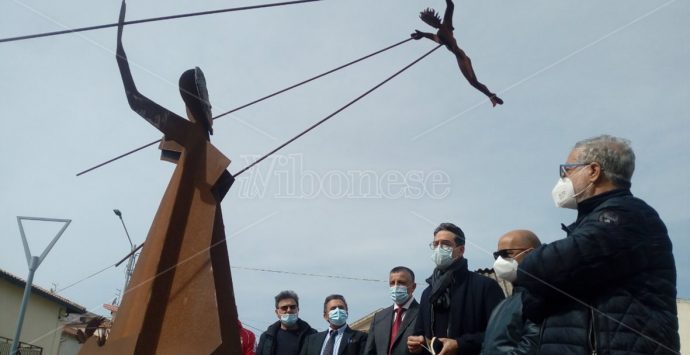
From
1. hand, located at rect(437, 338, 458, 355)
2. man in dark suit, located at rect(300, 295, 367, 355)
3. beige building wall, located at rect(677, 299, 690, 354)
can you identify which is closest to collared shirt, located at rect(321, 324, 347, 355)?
man in dark suit, located at rect(300, 295, 367, 355)

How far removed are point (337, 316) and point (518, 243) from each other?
109 inches

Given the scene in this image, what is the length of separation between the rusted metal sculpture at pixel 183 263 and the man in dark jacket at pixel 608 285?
2.42 metres

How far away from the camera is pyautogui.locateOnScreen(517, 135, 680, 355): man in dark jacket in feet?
8.04

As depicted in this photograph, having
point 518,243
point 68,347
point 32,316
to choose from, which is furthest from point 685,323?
point 68,347

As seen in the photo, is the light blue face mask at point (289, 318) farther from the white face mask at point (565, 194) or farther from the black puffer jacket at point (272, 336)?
the white face mask at point (565, 194)

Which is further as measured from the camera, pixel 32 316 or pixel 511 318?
pixel 32 316

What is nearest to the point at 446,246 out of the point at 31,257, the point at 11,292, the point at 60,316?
the point at 31,257

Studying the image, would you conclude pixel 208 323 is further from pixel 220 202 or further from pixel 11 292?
pixel 11 292

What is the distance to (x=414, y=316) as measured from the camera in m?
5.15

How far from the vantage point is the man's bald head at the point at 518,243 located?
363 cm

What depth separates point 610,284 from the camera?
2557 millimetres

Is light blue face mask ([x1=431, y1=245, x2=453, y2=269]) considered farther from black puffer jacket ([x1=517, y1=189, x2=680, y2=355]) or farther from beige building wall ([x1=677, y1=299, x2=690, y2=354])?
beige building wall ([x1=677, y1=299, x2=690, y2=354])

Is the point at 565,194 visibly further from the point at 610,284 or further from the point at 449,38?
the point at 449,38

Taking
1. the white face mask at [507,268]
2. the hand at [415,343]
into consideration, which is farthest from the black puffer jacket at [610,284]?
the hand at [415,343]
